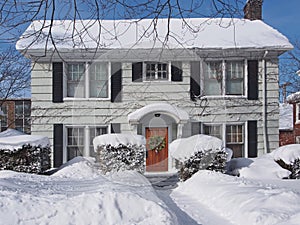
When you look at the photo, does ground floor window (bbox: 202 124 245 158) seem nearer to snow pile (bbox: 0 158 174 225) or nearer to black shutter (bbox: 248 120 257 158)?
black shutter (bbox: 248 120 257 158)

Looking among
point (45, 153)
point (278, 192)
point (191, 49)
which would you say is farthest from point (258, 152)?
point (45, 153)

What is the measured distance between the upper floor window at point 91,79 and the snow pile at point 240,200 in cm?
267

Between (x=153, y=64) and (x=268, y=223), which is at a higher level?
(x=153, y=64)

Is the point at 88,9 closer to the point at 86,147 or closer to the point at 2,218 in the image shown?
the point at 2,218

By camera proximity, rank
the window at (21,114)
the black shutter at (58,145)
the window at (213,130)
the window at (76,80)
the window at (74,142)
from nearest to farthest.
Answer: the window at (76,80) < the window at (213,130) < the window at (74,142) < the black shutter at (58,145) < the window at (21,114)

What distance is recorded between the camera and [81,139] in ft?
28.4

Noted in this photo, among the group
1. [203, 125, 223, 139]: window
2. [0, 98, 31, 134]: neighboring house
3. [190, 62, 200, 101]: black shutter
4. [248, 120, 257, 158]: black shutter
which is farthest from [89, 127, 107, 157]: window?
[0, 98, 31, 134]: neighboring house

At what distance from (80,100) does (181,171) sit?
279 centimetres

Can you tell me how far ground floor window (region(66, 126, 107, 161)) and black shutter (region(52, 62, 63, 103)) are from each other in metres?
0.90

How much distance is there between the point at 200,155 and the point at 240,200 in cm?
267

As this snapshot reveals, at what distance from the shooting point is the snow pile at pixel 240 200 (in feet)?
13.6

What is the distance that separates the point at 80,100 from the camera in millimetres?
7645

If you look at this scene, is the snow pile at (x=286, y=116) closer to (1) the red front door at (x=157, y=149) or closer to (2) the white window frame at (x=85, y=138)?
(1) the red front door at (x=157, y=149)

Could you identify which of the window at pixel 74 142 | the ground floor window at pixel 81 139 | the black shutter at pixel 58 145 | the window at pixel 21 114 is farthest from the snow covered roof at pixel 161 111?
the window at pixel 21 114
